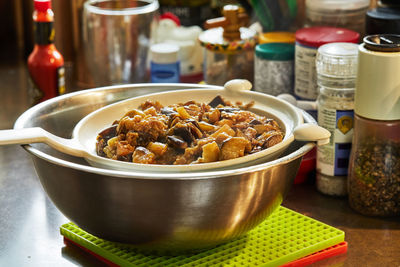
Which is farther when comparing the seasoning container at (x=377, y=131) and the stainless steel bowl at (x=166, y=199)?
the seasoning container at (x=377, y=131)

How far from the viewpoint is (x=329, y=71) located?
1106mm

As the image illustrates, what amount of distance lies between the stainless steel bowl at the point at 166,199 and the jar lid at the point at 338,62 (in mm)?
292

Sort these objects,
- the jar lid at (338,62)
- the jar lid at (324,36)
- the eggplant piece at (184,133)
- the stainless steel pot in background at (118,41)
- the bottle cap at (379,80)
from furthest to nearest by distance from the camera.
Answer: the stainless steel pot in background at (118,41)
the jar lid at (324,36)
the jar lid at (338,62)
the bottle cap at (379,80)
the eggplant piece at (184,133)

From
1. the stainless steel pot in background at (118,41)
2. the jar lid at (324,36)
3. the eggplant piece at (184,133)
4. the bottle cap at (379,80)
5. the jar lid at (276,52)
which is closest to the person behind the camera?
the eggplant piece at (184,133)

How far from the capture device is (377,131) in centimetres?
103

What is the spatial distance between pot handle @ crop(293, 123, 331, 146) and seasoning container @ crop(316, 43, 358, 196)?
0.85ft

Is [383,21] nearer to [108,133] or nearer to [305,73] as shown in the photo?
[305,73]

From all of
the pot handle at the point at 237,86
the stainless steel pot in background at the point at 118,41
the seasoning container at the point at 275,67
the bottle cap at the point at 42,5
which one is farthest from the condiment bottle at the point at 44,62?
the pot handle at the point at 237,86

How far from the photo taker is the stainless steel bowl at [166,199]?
766 millimetres

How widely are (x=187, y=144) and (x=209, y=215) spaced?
0.38ft

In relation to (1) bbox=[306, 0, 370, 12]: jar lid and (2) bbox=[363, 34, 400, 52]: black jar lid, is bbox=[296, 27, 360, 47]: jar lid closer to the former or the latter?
(1) bbox=[306, 0, 370, 12]: jar lid

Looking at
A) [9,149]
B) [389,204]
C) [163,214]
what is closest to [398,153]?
[389,204]

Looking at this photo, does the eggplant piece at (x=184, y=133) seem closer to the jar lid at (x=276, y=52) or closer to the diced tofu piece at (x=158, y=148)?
the diced tofu piece at (x=158, y=148)

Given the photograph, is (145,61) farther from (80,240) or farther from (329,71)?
(80,240)
